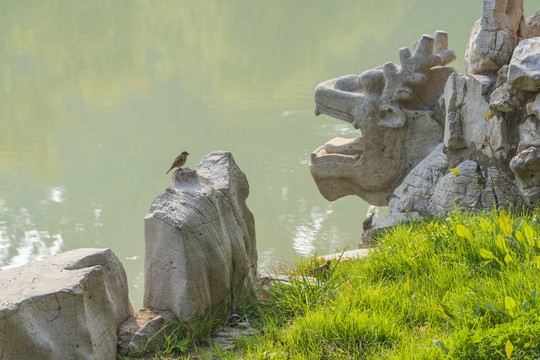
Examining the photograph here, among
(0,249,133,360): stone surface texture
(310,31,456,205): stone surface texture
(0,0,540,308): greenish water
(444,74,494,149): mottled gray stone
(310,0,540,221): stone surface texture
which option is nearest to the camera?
(0,249,133,360): stone surface texture

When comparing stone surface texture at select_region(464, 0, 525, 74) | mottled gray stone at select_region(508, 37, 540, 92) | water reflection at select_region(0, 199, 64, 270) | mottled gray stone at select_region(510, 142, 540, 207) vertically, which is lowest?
water reflection at select_region(0, 199, 64, 270)

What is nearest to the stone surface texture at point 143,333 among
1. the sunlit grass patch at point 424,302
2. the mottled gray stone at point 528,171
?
the sunlit grass patch at point 424,302

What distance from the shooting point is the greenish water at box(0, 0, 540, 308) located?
6930 mm

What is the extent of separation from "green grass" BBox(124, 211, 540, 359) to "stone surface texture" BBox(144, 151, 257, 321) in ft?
0.74

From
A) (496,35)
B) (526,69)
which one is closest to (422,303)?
(526,69)

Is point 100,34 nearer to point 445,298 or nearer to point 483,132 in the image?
point 483,132

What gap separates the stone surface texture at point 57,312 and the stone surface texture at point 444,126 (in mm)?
2154

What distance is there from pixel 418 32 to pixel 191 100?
5.67 m

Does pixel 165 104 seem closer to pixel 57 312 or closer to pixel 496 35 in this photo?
pixel 496 35

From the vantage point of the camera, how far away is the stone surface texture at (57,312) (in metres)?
2.67

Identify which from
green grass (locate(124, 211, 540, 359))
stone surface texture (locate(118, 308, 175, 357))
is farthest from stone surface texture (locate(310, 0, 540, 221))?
stone surface texture (locate(118, 308, 175, 357))

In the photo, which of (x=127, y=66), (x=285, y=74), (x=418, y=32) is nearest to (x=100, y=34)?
(x=127, y=66)

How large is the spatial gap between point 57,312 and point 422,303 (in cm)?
156

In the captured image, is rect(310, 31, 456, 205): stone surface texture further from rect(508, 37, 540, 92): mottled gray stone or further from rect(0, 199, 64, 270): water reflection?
rect(0, 199, 64, 270): water reflection
